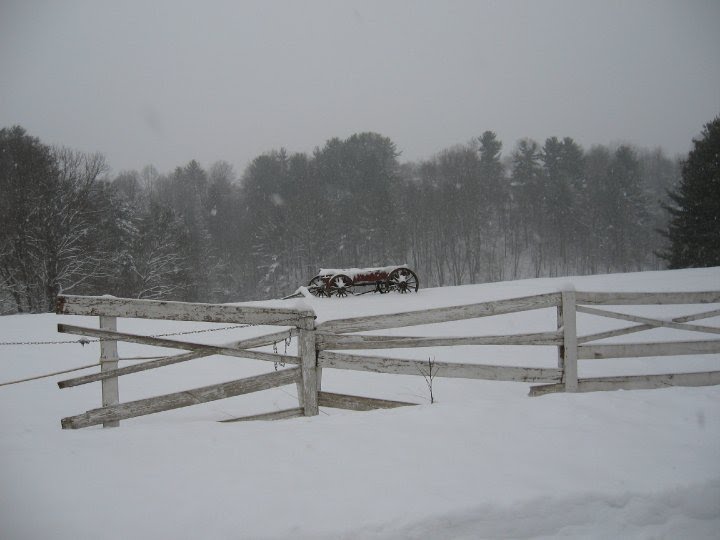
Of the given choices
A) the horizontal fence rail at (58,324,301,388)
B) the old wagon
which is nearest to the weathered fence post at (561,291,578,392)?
the horizontal fence rail at (58,324,301,388)

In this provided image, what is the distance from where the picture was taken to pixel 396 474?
8.40ft

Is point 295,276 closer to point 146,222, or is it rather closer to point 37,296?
point 146,222

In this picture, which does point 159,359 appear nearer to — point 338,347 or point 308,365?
point 308,365

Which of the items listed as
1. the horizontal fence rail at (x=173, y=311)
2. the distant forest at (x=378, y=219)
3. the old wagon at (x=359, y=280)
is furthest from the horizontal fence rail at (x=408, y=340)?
the distant forest at (x=378, y=219)

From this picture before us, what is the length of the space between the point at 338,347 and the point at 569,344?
246 centimetres

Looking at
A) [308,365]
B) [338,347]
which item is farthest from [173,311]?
[338,347]

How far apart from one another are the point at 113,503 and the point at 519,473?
240 cm

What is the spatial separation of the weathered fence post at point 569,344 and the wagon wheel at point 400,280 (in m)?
11.5

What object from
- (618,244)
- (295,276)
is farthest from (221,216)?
(618,244)

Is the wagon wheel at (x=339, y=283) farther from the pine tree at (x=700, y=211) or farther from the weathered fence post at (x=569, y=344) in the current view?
the pine tree at (x=700, y=211)

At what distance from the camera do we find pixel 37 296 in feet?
75.0

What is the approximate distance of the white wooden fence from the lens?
11.1ft

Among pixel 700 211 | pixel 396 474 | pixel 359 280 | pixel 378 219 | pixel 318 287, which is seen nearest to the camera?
pixel 396 474

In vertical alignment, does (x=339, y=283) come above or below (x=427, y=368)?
above
